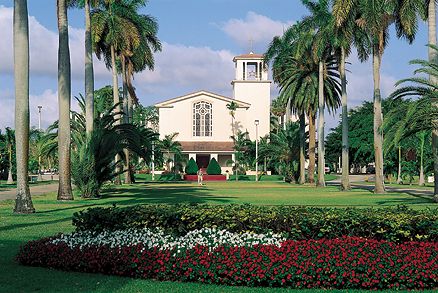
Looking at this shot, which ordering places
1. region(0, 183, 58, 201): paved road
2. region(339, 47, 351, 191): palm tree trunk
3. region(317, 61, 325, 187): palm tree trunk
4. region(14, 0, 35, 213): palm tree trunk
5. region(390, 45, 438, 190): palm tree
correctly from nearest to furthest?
region(14, 0, 35, 213): palm tree trunk → region(390, 45, 438, 190): palm tree → region(0, 183, 58, 201): paved road → region(339, 47, 351, 191): palm tree trunk → region(317, 61, 325, 187): palm tree trunk

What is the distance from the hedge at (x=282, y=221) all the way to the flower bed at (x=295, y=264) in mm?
350

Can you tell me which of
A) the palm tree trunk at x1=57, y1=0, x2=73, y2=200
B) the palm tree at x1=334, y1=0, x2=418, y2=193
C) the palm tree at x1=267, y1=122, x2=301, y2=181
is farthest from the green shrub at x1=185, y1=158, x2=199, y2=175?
the palm tree trunk at x1=57, y1=0, x2=73, y2=200

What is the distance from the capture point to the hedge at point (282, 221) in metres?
9.73

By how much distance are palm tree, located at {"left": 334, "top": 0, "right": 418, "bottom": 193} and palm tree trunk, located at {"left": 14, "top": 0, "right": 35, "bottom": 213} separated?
71.6ft

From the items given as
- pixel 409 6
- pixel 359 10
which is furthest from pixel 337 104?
pixel 409 6

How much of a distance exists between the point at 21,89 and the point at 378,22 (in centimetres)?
2504

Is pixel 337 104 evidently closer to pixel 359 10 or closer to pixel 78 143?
pixel 359 10

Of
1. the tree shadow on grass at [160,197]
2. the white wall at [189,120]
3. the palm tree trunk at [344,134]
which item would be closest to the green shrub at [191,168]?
the white wall at [189,120]

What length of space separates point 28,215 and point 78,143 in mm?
11945

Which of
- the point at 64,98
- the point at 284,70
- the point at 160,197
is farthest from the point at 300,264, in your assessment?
the point at 284,70

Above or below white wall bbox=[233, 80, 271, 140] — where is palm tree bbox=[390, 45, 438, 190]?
below

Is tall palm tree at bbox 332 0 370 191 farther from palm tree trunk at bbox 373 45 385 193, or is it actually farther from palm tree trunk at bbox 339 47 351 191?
palm tree trunk at bbox 373 45 385 193

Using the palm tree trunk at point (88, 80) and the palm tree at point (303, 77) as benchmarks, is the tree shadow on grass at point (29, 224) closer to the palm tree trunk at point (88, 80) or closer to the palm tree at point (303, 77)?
the palm tree trunk at point (88, 80)

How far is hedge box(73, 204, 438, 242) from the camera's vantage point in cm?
973
